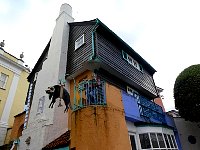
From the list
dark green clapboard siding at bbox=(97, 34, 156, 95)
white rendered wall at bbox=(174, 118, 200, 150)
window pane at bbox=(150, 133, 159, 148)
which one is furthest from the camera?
white rendered wall at bbox=(174, 118, 200, 150)

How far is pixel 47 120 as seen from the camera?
1069 centimetres

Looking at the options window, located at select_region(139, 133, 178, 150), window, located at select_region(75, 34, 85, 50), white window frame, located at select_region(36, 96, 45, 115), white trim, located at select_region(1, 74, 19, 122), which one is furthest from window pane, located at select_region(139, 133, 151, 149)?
white trim, located at select_region(1, 74, 19, 122)

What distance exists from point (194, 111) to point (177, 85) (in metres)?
2.14

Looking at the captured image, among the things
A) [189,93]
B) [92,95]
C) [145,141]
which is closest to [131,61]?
[189,93]

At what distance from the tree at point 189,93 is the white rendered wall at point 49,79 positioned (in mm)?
8517

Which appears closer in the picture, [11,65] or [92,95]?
[92,95]

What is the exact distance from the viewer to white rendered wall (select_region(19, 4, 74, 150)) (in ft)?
34.7

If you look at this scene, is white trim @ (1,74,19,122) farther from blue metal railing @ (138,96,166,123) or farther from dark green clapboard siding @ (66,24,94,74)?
blue metal railing @ (138,96,166,123)

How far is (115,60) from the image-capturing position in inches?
500

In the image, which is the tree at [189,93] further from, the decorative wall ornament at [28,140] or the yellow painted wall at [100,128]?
the decorative wall ornament at [28,140]

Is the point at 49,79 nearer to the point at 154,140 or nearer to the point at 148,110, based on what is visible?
the point at 148,110

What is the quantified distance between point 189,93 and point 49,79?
10.0 metres

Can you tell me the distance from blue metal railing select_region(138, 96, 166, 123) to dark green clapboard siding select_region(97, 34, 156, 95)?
2778 mm

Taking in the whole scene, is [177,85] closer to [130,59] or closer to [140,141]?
[130,59]
